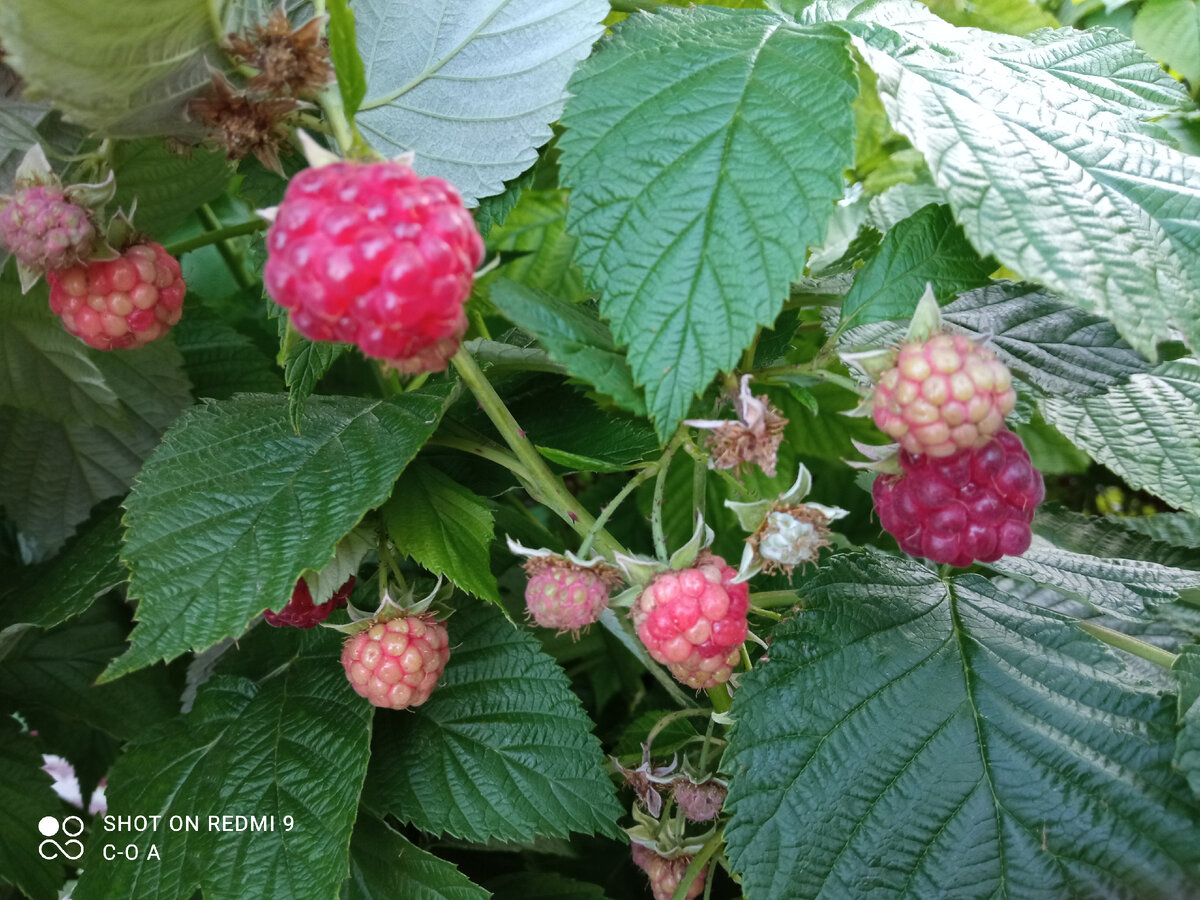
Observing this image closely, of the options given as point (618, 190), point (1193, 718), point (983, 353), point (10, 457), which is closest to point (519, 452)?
point (618, 190)

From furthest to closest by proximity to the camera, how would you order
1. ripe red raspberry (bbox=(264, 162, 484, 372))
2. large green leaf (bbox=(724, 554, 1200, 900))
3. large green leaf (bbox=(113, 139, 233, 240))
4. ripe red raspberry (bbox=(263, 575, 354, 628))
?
1. large green leaf (bbox=(113, 139, 233, 240))
2. ripe red raspberry (bbox=(263, 575, 354, 628))
3. large green leaf (bbox=(724, 554, 1200, 900))
4. ripe red raspberry (bbox=(264, 162, 484, 372))

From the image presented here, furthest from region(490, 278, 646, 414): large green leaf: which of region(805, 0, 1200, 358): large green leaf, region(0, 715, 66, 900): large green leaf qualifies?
region(0, 715, 66, 900): large green leaf

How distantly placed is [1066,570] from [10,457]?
3.83 feet

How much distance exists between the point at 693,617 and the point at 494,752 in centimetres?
35

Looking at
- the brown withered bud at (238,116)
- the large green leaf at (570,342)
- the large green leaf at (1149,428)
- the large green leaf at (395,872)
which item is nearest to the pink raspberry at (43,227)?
the brown withered bud at (238,116)

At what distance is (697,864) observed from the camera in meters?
0.80

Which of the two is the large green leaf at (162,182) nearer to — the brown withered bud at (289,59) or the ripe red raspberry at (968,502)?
the brown withered bud at (289,59)

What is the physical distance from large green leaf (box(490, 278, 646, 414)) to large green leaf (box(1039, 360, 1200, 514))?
1.54 feet

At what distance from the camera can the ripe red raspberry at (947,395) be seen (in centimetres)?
55

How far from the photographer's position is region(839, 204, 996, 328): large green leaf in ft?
2.21

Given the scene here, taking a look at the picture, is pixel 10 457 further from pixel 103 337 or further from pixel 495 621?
pixel 495 621

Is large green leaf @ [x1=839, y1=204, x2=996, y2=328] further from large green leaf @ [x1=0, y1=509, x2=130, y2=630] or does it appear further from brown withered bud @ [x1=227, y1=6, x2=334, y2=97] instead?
large green leaf @ [x1=0, y1=509, x2=130, y2=630]

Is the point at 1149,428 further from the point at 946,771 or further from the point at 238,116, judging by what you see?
the point at 238,116

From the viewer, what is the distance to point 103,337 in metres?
0.73
